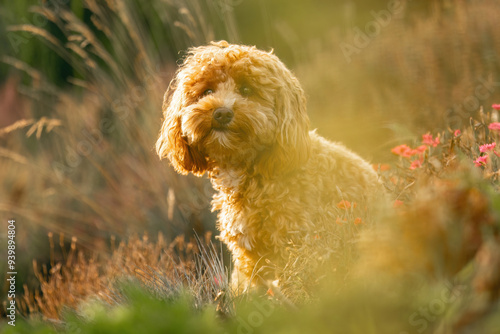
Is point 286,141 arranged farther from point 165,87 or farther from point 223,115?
point 165,87

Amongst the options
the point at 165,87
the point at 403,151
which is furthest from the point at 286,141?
the point at 165,87

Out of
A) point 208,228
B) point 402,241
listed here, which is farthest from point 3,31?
point 402,241

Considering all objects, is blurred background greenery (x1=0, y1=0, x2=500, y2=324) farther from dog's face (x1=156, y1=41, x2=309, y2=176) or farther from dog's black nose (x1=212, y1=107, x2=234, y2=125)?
dog's black nose (x1=212, y1=107, x2=234, y2=125)

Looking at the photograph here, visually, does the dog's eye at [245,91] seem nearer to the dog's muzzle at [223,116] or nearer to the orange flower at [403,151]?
the dog's muzzle at [223,116]

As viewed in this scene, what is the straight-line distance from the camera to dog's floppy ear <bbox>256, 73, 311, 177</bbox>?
301 centimetres

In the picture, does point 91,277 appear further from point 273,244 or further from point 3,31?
point 3,31

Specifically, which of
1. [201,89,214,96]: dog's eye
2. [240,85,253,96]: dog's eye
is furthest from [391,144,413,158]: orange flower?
[201,89,214,96]: dog's eye

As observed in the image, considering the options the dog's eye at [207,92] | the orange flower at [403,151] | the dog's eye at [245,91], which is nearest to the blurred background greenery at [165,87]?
the orange flower at [403,151]

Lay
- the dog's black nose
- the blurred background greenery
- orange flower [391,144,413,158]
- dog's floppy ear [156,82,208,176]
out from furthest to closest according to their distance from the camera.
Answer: the blurred background greenery → dog's floppy ear [156,82,208,176] → orange flower [391,144,413,158] → the dog's black nose

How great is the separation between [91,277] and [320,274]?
236 centimetres

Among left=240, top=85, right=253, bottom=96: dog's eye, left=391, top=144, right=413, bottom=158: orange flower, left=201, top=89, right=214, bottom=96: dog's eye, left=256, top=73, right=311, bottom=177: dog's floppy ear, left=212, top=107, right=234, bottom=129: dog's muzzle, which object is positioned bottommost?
left=391, top=144, right=413, bottom=158: orange flower

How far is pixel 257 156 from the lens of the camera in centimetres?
316

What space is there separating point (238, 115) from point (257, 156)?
14.2 inches

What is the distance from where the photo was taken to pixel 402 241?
155 cm
